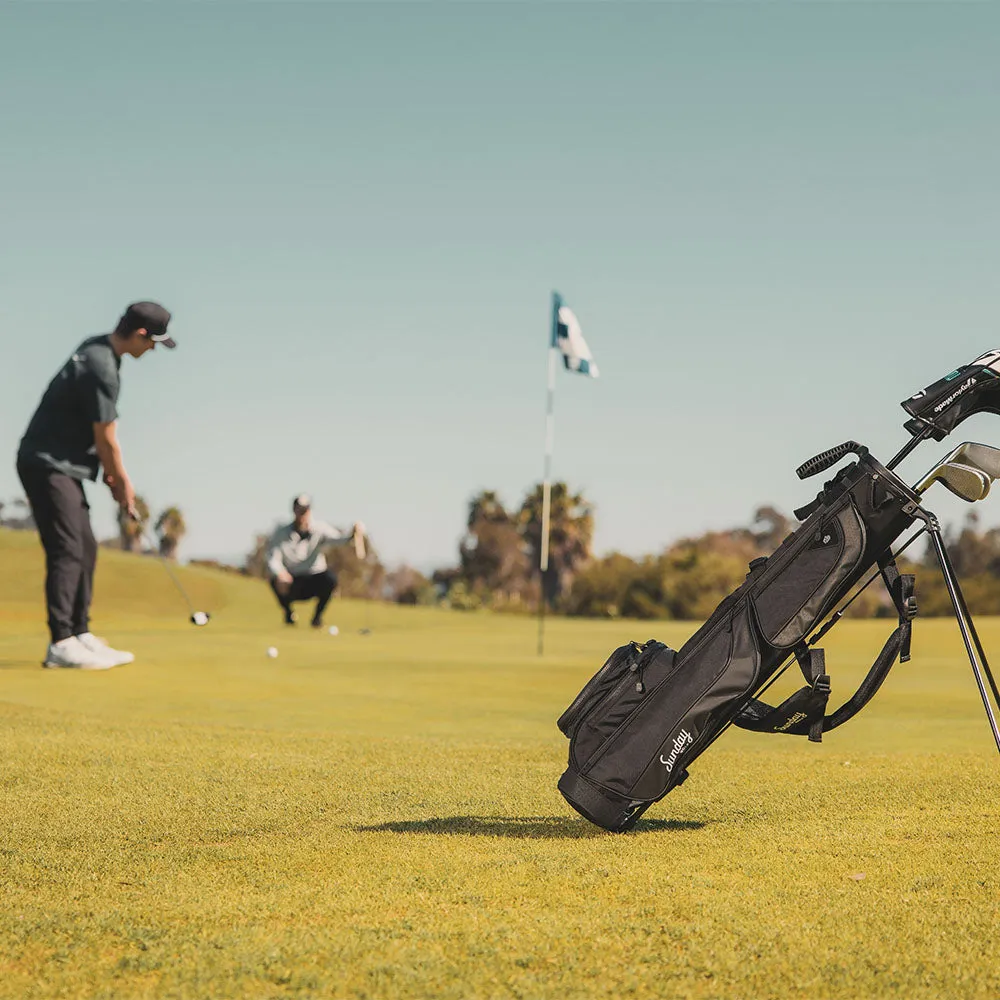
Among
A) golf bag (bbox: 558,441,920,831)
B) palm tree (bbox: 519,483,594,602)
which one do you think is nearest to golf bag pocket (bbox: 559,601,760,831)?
golf bag (bbox: 558,441,920,831)

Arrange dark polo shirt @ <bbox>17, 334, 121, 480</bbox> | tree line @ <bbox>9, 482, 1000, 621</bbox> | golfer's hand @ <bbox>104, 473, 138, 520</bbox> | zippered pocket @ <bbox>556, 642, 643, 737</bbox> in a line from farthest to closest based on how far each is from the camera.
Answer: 1. tree line @ <bbox>9, 482, 1000, 621</bbox>
2. golfer's hand @ <bbox>104, 473, 138, 520</bbox>
3. dark polo shirt @ <bbox>17, 334, 121, 480</bbox>
4. zippered pocket @ <bbox>556, 642, 643, 737</bbox>

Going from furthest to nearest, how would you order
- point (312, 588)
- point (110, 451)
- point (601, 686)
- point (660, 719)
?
point (312, 588), point (110, 451), point (601, 686), point (660, 719)

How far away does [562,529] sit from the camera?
65.1 m

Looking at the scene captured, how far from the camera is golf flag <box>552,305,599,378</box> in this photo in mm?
19750

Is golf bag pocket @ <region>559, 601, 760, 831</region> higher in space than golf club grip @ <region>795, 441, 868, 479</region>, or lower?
lower

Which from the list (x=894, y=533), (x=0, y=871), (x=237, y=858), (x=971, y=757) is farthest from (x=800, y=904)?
(x=971, y=757)

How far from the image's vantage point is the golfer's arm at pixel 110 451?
10227 mm

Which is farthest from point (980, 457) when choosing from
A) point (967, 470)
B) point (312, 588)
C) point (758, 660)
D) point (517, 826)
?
point (312, 588)

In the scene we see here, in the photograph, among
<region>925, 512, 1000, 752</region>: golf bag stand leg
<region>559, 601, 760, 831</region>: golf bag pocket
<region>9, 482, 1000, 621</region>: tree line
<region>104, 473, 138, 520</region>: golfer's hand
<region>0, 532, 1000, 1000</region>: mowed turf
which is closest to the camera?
<region>0, 532, 1000, 1000</region>: mowed turf

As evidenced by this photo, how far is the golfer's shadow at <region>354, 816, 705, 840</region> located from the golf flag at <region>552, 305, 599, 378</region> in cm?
1524

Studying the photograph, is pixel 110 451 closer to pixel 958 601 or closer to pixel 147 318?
pixel 147 318

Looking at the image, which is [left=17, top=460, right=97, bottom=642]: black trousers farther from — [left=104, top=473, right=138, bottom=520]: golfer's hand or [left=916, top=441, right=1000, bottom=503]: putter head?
[left=916, top=441, right=1000, bottom=503]: putter head

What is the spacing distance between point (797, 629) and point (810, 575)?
0.66ft

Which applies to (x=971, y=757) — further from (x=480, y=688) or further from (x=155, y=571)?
(x=155, y=571)
